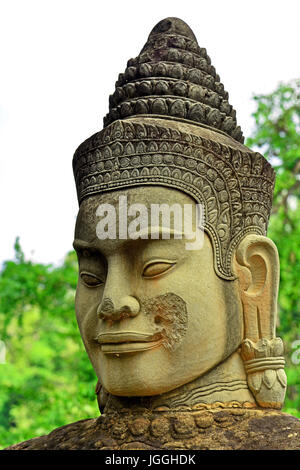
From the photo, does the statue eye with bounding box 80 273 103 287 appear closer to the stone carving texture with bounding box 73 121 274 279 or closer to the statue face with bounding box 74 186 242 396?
the statue face with bounding box 74 186 242 396

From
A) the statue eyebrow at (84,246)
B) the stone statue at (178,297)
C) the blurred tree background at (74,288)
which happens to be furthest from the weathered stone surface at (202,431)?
the blurred tree background at (74,288)

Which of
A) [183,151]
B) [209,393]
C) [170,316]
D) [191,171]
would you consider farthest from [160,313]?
[183,151]

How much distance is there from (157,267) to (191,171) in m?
0.61

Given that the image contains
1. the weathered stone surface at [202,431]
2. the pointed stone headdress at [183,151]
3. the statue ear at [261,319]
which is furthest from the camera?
the pointed stone headdress at [183,151]

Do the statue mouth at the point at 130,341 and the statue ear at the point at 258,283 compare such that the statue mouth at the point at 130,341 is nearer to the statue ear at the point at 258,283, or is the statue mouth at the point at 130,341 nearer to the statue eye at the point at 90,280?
the statue eye at the point at 90,280

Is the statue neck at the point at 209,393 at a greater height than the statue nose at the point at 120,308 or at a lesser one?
lesser

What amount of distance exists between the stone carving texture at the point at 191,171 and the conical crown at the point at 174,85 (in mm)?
324

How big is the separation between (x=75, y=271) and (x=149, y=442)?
569 centimetres

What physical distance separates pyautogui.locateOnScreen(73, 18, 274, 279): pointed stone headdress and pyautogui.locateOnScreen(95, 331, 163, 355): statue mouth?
1.80 feet

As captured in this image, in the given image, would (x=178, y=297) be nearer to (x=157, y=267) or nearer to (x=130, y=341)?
(x=157, y=267)

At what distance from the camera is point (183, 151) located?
10.0 feet

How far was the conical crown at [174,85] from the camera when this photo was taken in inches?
132

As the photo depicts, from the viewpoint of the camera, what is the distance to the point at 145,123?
10.2 ft
